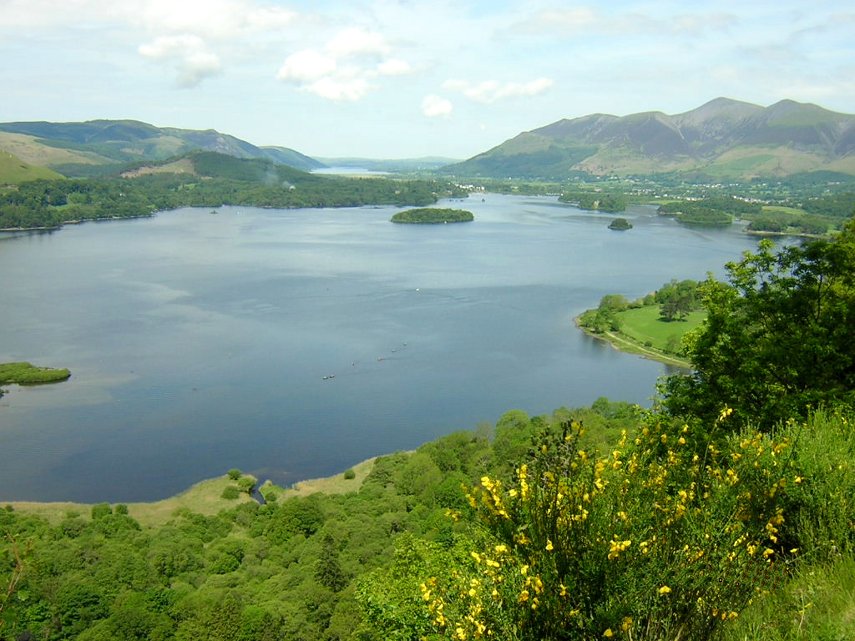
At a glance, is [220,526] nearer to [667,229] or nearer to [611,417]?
[611,417]

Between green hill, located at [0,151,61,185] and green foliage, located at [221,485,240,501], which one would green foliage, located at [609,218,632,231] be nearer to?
green foliage, located at [221,485,240,501]

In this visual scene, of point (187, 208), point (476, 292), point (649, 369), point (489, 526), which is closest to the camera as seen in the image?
point (489, 526)

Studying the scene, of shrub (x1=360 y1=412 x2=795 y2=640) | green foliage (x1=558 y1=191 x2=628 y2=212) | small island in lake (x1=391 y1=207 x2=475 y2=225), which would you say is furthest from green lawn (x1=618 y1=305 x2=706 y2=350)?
green foliage (x1=558 y1=191 x2=628 y2=212)

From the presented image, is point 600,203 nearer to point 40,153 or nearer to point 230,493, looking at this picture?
point 230,493

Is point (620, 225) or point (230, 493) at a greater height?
point (620, 225)

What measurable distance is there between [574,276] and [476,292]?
39.9 ft

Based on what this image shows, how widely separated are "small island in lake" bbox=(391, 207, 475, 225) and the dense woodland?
281 ft

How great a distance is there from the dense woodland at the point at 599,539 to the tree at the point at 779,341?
0.03 m

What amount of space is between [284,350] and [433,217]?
227 feet

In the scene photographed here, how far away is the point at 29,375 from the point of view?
3344 cm

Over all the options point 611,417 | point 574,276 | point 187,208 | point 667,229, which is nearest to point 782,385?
point 611,417

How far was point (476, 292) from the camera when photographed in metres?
53.6

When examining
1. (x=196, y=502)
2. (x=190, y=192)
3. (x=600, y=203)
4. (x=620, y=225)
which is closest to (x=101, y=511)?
(x=196, y=502)

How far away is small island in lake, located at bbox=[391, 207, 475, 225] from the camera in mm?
103562
